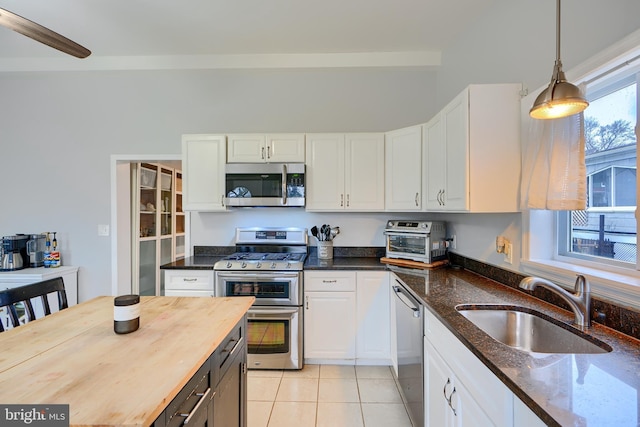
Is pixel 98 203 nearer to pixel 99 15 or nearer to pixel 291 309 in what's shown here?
pixel 99 15

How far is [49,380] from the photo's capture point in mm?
801

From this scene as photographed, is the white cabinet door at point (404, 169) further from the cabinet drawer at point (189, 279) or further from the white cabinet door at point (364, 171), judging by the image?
the cabinet drawer at point (189, 279)

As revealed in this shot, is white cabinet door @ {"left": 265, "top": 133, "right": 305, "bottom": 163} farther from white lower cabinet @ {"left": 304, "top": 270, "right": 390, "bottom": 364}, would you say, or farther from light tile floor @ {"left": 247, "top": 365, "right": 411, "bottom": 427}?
light tile floor @ {"left": 247, "top": 365, "right": 411, "bottom": 427}

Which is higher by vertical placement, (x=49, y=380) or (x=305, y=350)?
(x=49, y=380)

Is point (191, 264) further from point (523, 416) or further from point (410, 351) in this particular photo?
point (523, 416)

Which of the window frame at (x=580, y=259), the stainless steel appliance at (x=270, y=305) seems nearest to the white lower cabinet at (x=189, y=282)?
the stainless steel appliance at (x=270, y=305)

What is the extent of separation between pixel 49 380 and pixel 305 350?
1.97m

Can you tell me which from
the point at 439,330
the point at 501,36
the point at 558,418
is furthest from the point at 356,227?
the point at 558,418

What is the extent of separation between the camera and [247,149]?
2773 millimetres

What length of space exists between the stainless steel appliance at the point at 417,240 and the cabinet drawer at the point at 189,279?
169 centimetres

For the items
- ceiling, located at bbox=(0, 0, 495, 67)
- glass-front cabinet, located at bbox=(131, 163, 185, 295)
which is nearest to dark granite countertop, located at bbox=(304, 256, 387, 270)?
ceiling, located at bbox=(0, 0, 495, 67)

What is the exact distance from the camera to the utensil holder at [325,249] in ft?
9.48

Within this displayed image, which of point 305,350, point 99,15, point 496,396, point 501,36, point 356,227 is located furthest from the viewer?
point 356,227

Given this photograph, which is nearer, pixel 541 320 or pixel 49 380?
pixel 49 380
